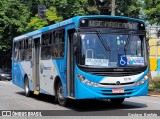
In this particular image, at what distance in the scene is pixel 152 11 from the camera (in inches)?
866

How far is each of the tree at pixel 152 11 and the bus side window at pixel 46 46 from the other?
735 centimetres

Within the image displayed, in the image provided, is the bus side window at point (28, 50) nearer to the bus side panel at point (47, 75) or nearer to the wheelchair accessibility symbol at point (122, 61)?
the bus side panel at point (47, 75)

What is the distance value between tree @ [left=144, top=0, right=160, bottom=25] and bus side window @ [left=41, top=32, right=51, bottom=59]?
735 cm

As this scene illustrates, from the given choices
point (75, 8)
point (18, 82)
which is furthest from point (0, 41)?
point (18, 82)

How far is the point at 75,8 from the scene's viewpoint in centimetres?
3966

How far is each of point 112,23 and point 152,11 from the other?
8.60 metres

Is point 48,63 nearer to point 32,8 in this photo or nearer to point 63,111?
point 63,111

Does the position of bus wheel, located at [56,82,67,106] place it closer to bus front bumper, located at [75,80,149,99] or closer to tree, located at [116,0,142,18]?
bus front bumper, located at [75,80,149,99]

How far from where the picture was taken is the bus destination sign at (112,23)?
13766 mm

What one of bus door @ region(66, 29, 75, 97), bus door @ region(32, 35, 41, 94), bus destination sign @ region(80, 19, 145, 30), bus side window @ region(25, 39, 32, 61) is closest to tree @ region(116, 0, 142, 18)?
bus side window @ region(25, 39, 32, 61)

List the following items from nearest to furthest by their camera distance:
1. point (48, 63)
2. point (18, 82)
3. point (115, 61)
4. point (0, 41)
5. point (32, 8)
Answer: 1. point (115, 61)
2. point (48, 63)
3. point (18, 82)
4. point (32, 8)
5. point (0, 41)

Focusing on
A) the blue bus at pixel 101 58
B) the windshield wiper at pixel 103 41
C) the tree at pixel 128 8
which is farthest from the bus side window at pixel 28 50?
the tree at pixel 128 8

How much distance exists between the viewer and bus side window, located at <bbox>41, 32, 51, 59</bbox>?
1657 cm

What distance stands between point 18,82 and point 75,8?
18208mm
